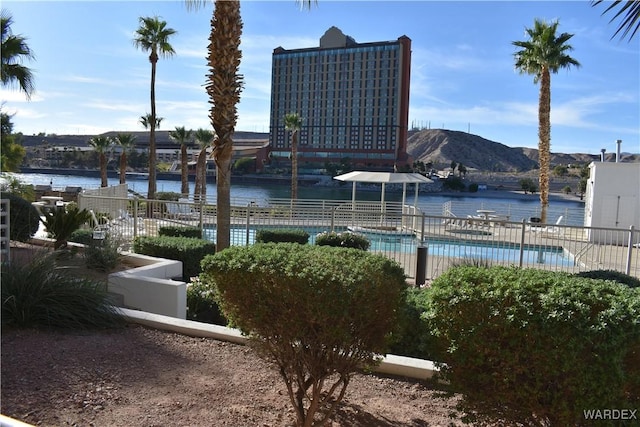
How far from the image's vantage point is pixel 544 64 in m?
23.9

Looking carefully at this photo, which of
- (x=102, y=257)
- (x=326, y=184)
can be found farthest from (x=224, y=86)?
(x=326, y=184)

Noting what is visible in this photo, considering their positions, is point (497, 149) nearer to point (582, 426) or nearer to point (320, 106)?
point (320, 106)

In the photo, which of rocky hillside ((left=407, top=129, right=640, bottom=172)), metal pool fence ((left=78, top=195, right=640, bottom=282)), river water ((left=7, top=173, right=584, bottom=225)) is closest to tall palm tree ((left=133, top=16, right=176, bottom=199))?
river water ((left=7, top=173, right=584, bottom=225))

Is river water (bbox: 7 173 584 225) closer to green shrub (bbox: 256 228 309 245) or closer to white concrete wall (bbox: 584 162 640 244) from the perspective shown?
white concrete wall (bbox: 584 162 640 244)

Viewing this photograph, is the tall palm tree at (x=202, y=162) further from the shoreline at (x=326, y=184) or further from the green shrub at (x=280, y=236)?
the shoreline at (x=326, y=184)

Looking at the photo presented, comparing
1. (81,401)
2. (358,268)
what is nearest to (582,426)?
(358,268)

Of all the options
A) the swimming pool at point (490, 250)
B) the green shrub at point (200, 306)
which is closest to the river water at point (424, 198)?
the swimming pool at point (490, 250)

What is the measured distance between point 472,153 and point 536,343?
15094 cm

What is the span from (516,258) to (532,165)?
153 metres

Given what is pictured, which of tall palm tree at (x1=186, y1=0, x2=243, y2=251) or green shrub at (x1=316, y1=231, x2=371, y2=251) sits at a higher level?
tall palm tree at (x1=186, y1=0, x2=243, y2=251)

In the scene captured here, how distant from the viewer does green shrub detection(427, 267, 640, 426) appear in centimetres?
250

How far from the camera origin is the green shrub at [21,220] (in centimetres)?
1055

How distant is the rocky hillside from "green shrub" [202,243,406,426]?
133916mm

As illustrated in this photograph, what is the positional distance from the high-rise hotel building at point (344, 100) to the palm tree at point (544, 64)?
295 ft
